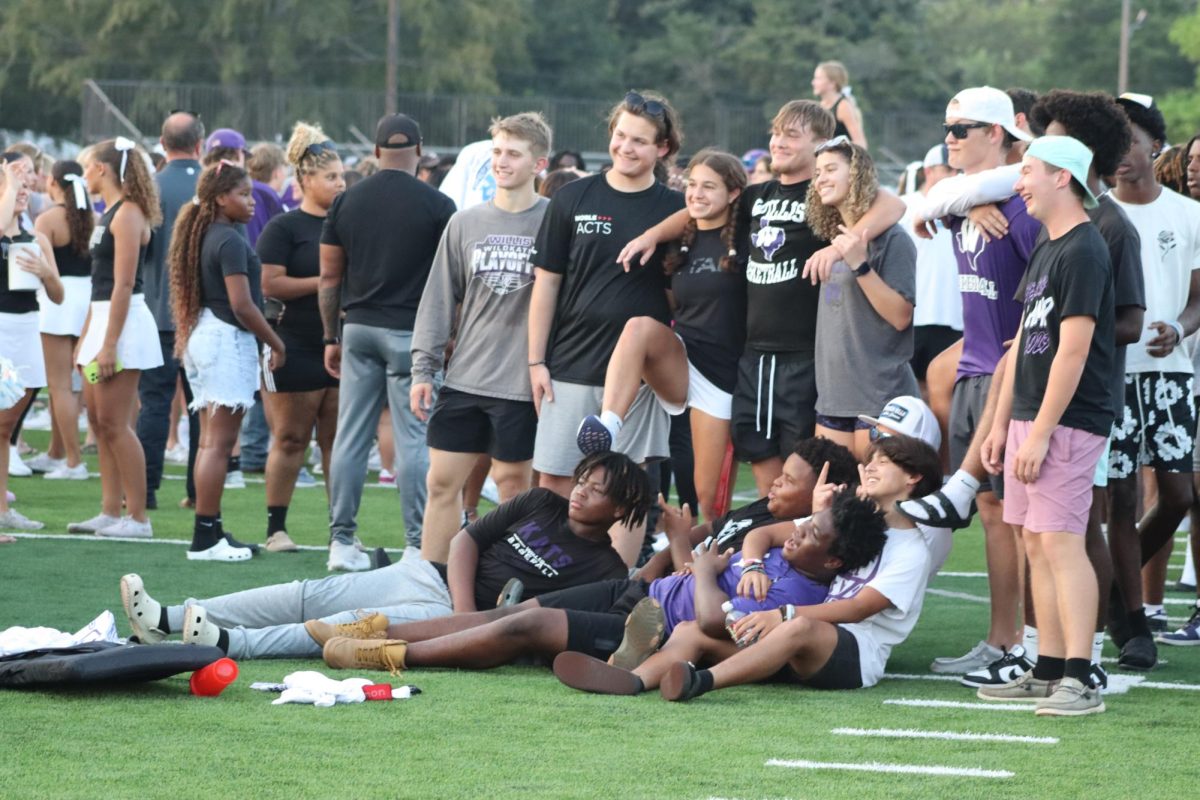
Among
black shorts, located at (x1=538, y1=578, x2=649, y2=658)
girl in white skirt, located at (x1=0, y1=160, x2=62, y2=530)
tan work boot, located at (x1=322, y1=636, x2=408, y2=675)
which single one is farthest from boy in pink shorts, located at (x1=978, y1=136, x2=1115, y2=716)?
girl in white skirt, located at (x1=0, y1=160, x2=62, y2=530)

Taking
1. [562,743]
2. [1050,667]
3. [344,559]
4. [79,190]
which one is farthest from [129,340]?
[1050,667]

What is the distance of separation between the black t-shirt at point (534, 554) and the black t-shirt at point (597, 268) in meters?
0.85

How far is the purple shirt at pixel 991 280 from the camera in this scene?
6.80m

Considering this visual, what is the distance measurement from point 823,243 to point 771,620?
1.71 metres

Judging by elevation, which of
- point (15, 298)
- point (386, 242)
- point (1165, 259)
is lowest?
point (15, 298)

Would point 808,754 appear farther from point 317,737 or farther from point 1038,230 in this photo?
point 1038,230

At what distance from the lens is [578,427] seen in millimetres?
7812

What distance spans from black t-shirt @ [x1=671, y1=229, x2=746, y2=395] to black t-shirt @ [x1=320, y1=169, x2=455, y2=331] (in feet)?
6.34

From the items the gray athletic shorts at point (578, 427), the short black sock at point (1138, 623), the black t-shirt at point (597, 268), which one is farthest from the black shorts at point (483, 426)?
the short black sock at point (1138, 623)

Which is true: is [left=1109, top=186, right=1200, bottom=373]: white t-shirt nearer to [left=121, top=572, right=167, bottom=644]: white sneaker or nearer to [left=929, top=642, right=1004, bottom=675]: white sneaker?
[left=929, top=642, right=1004, bottom=675]: white sneaker

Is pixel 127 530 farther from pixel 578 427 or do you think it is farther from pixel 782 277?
pixel 782 277

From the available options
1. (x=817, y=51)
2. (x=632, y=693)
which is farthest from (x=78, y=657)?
(x=817, y=51)

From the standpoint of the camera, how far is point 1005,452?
6312mm

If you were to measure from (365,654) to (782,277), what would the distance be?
230 cm
